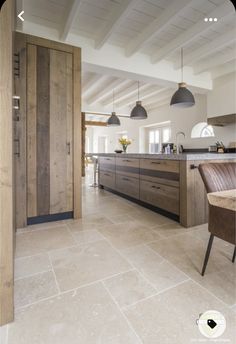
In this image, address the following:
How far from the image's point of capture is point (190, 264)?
1.61 metres

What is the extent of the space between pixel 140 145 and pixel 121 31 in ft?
16.9

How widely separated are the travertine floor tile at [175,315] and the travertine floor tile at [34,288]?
1.82 ft

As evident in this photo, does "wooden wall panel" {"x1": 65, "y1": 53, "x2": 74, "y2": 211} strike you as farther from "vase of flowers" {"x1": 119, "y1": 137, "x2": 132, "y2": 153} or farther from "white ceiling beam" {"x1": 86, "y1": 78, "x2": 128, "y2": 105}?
"white ceiling beam" {"x1": 86, "y1": 78, "x2": 128, "y2": 105}

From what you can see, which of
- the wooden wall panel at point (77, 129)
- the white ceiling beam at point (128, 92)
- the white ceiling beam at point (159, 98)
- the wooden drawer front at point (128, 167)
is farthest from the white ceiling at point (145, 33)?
the wooden drawer front at point (128, 167)

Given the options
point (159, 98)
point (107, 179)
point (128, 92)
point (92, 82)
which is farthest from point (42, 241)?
point (159, 98)

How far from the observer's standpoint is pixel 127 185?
370 cm

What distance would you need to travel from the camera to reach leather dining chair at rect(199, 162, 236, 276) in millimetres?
1253

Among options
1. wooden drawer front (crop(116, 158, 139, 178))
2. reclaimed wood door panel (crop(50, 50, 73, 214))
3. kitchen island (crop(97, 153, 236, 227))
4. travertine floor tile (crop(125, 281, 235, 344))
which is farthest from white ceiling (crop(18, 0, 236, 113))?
travertine floor tile (crop(125, 281, 235, 344))

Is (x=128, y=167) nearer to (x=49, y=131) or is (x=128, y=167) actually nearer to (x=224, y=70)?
(x=49, y=131)

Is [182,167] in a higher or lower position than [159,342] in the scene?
higher

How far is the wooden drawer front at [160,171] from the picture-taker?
8.26 feet

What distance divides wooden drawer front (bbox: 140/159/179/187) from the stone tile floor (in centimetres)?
65

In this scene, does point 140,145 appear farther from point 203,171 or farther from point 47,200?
point 203,171

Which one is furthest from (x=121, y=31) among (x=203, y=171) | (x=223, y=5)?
(x=203, y=171)
